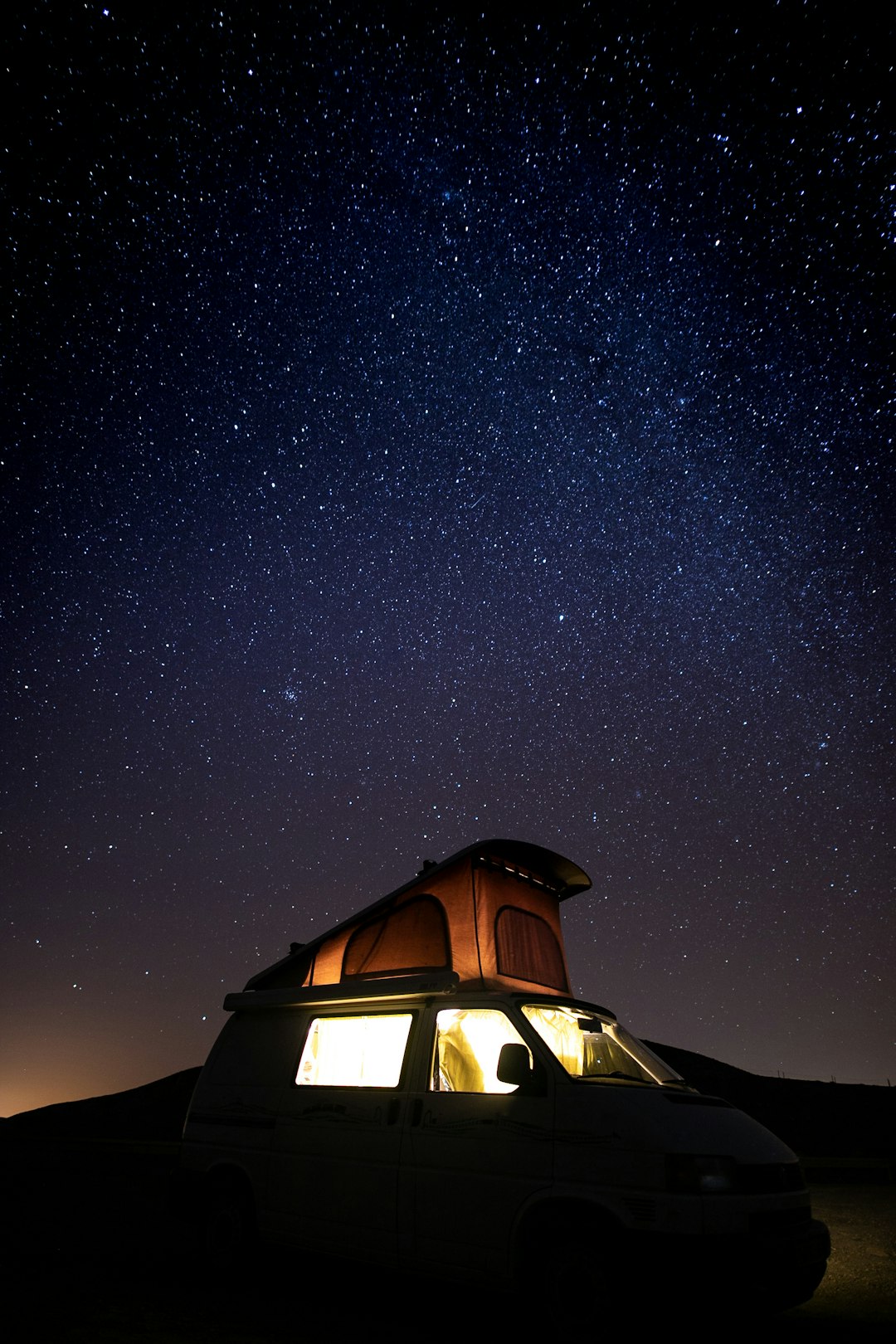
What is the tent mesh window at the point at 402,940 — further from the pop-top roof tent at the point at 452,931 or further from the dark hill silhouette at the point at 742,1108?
the dark hill silhouette at the point at 742,1108

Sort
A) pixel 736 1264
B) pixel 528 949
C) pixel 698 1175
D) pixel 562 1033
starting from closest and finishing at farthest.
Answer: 1. pixel 736 1264
2. pixel 698 1175
3. pixel 562 1033
4. pixel 528 949

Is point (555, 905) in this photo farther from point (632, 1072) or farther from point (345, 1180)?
point (345, 1180)

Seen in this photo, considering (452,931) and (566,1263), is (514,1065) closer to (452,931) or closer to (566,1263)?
(566,1263)

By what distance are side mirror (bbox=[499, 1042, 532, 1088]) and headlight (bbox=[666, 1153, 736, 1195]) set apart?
94cm

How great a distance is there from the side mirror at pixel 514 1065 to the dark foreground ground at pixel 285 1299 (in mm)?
1078

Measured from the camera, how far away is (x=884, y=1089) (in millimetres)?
26172

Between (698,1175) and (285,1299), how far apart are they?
3.23 m

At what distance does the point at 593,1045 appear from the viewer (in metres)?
5.76

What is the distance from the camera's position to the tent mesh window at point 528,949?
7867 millimetres

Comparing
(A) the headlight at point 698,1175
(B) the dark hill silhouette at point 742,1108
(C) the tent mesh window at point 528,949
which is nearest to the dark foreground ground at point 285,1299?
(A) the headlight at point 698,1175

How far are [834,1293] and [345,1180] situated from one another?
11.9 feet

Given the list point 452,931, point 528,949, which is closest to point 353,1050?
point 452,931

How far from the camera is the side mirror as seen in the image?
4781 mm

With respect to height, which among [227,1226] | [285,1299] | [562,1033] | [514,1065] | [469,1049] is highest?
[562,1033]
